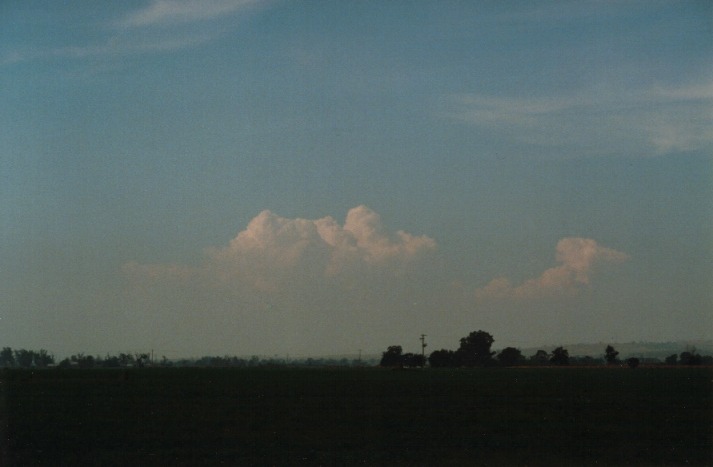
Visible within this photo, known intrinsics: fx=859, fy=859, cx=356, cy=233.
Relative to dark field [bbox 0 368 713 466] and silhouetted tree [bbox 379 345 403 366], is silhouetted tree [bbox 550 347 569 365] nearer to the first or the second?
silhouetted tree [bbox 379 345 403 366]

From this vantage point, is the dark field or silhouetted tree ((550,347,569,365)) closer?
the dark field

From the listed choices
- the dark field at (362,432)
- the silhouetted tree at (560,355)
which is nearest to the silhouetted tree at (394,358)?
the silhouetted tree at (560,355)

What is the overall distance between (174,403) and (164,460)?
2141cm

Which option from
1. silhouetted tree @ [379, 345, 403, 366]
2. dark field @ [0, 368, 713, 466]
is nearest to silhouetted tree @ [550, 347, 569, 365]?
silhouetted tree @ [379, 345, 403, 366]

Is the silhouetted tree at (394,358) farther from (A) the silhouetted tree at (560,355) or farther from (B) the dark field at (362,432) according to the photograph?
(B) the dark field at (362,432)

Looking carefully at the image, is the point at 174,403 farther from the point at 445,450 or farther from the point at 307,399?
the point at 445,450

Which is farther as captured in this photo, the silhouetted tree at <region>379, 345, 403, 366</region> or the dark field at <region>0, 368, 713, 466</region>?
the silhouetted tree at <region>379, 345, 403, 366</region>

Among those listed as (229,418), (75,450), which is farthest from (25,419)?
(75,450)

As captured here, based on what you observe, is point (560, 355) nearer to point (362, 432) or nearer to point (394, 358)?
point (394, 358)

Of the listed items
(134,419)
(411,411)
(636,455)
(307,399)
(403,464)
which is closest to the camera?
(403,464)

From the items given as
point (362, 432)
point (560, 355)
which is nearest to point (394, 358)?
point (560, 355)

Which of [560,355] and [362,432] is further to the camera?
[560,355]

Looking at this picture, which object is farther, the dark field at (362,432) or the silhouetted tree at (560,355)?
the silhouetted tree at (560,355)

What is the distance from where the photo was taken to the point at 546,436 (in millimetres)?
26500
